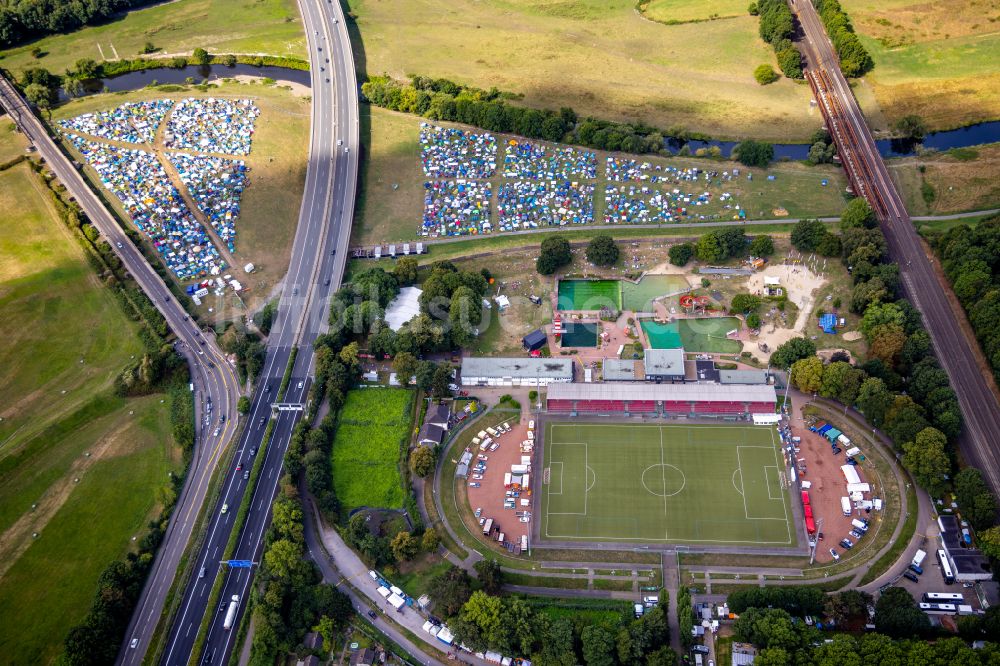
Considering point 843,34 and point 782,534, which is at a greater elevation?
point 843,34

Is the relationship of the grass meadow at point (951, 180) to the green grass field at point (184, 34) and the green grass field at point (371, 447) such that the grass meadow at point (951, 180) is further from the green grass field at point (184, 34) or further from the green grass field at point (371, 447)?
the green grass field at point (184, 34)

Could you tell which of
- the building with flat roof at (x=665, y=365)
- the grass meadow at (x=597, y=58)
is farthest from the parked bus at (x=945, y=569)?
the grass meadow at (x=597, y=58)

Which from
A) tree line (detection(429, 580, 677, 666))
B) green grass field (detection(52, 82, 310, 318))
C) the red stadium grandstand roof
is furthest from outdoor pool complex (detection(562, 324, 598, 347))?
green grass field (detection(52, 82, 310, 318))

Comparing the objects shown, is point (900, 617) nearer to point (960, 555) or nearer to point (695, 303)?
point (960, 555)

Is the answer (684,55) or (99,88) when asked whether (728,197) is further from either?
(99,88)

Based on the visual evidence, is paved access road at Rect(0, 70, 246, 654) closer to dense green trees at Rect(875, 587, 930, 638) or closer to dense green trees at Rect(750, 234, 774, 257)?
dense green trees at Rect(875, 587, 930, 638)

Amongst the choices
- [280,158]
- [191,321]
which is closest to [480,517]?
[191,321]

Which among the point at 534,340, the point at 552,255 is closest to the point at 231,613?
the point at 534,340
